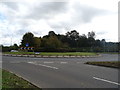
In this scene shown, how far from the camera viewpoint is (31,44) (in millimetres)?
77375

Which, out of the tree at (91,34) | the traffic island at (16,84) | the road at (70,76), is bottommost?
the road at (70,76)

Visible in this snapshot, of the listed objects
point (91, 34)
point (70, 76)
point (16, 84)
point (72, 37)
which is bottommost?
point (70, 76)

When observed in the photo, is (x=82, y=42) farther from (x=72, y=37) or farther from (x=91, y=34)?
(x=91, y=34)

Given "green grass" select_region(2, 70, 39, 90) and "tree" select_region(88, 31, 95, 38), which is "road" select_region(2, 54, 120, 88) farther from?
"tree" select_region(88, 31, 95, 38)

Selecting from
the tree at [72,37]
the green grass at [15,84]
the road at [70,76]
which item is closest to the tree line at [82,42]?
the tree at [72,37]

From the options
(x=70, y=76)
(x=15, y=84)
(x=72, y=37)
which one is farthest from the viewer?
(x=72, y=37)

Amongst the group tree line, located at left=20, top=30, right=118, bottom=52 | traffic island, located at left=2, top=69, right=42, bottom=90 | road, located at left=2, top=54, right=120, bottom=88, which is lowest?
road, located at left=2, top=54, right=120, bottom=88

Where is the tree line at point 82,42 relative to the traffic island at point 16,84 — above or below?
above

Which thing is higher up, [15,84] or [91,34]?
[91,34]

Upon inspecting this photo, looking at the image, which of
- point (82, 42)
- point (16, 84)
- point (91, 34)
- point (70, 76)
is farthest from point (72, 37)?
point (16, 84)

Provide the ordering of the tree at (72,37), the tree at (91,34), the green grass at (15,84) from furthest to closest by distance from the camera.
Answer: the tree at (91,34)
the tree at (72,37)
the green grass at (15,84)

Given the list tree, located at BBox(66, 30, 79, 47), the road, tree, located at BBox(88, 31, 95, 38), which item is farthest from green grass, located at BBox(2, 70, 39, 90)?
tree, located at BBox(88, 31, 95, 38)

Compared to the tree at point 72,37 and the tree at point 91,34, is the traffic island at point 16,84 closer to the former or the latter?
the tree at point 72,37

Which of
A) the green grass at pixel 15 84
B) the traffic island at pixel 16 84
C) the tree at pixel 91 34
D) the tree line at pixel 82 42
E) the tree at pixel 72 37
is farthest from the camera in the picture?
the tree at pixel 91 34
